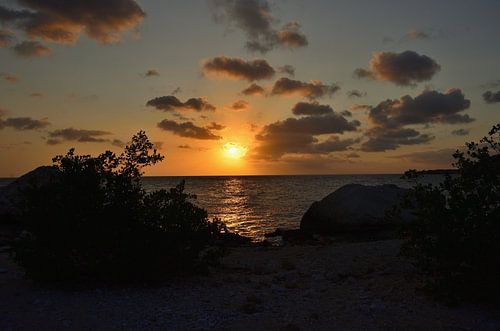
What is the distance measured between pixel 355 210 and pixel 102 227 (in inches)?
587

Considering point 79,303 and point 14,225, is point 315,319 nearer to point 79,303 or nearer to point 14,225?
point 79,303

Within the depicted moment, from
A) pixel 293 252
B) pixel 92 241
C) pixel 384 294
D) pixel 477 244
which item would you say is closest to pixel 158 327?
pixel 92 241

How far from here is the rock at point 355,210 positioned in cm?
2141

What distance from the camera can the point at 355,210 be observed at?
21.7 meters

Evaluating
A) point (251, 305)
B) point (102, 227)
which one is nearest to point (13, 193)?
point (102, 227)

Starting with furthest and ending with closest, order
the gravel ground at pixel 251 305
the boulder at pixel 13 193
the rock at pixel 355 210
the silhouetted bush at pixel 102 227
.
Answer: the boulder at pixel 13 193
the rock at pixel 355 210
the silhouetted bush at pixel 102 227
the gravel ground at pixel 251 305

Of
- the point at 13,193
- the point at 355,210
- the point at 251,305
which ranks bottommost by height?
the point at 251,305

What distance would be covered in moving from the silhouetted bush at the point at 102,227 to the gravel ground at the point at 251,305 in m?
0.54

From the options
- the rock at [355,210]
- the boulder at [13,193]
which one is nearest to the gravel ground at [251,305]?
the rock at [355,210]

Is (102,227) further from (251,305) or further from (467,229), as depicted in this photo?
(467,229)

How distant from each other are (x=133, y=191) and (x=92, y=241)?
1454 mm

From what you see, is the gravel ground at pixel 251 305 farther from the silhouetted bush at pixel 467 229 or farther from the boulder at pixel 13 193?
the boulder at pixel 13 193

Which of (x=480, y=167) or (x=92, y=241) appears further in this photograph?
(x=92, y=241)

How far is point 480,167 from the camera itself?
28.8 ft
